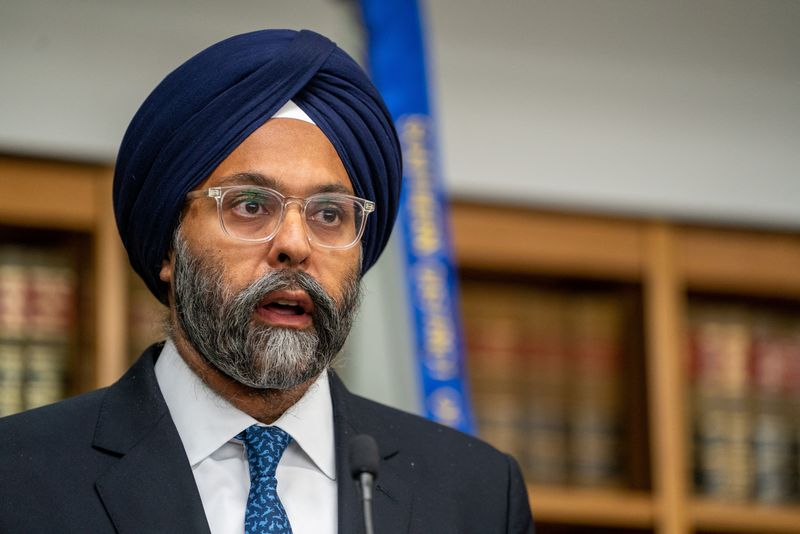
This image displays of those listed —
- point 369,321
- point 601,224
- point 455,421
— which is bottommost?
point 455,421

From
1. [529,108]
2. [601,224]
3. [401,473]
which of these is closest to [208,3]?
[529,108]

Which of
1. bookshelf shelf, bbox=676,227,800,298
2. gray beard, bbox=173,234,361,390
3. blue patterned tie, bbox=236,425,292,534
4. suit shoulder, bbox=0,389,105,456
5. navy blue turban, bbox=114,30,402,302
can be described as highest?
bookshelf shelf, bbox=676,227,800,298

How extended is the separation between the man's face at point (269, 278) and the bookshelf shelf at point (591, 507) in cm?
209

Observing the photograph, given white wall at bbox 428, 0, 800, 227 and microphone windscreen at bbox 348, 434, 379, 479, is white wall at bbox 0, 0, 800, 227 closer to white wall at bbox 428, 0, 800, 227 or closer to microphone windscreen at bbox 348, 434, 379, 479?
white wall at bbox 428, 0, 800, 227

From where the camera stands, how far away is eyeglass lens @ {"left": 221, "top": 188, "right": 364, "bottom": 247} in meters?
1.84

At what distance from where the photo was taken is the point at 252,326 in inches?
71.5

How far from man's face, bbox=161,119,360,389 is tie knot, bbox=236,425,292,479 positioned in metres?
0.06

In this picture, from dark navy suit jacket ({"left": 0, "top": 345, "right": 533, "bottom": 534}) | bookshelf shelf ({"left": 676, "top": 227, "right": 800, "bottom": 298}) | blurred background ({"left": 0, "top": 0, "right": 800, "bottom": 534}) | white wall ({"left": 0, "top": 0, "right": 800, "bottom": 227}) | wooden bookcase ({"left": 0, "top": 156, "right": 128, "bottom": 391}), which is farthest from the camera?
bookshelf shelf ({"left": 676, "top": 227, "right": 800, "bottom": 298})

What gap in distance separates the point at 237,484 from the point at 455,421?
1331 millimetres

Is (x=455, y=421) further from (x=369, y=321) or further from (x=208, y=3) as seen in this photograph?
(x=208, y=3)

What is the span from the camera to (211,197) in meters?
1.86

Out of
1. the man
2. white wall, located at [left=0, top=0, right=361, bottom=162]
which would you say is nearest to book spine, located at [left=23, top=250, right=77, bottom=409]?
white wall, located at [left=0, top=0, right=361, bottom=162]

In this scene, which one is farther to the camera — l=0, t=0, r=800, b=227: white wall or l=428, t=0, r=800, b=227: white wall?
l=428, t=0, r=800, b=227: white wall

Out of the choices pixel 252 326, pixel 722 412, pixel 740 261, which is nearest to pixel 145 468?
pixel 252 326
